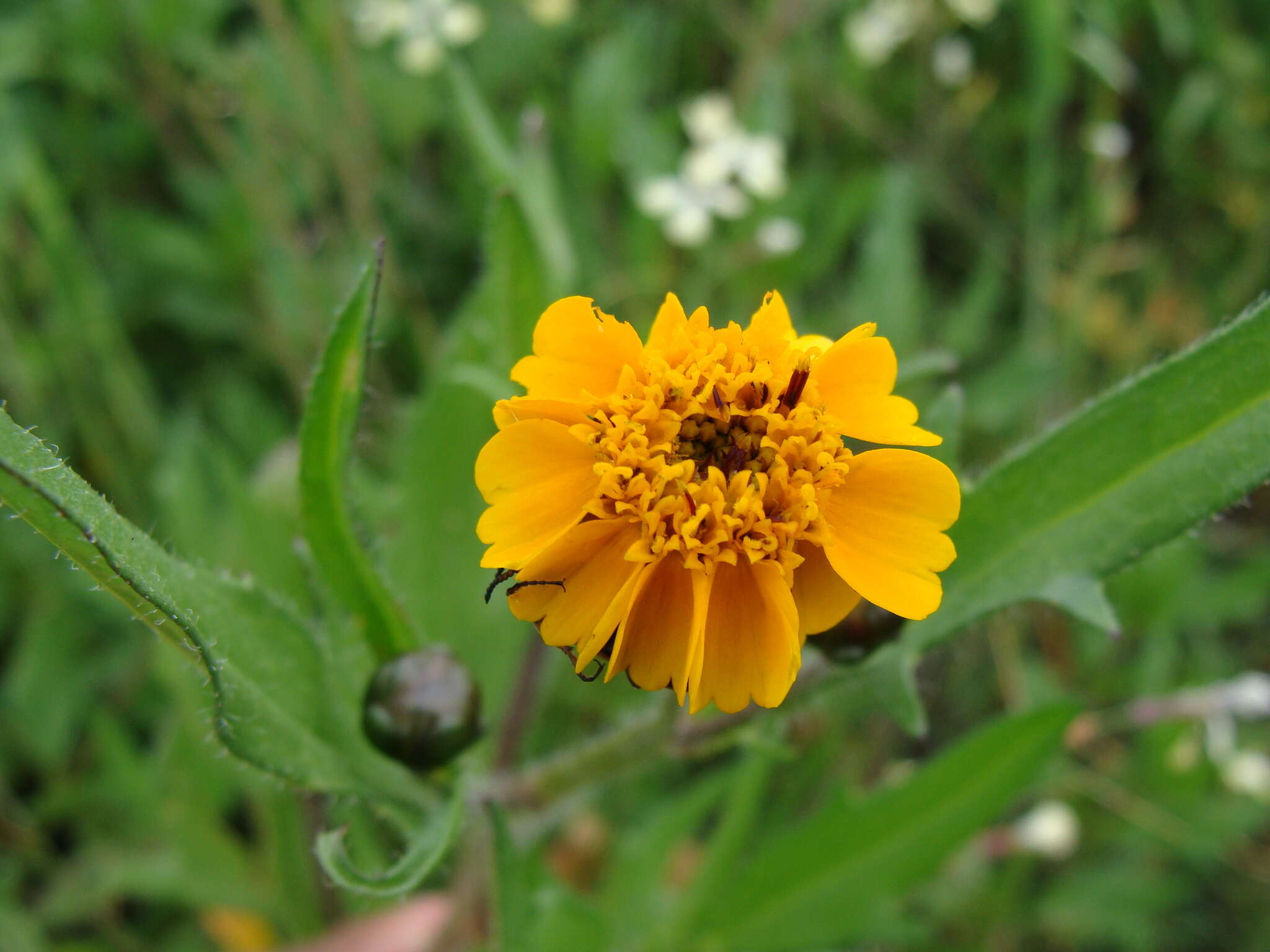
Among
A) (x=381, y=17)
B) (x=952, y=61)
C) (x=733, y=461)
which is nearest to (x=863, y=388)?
(x=733, y=461)

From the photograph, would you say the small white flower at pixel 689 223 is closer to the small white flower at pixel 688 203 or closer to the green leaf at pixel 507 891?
the small white flower at pixel 688 203

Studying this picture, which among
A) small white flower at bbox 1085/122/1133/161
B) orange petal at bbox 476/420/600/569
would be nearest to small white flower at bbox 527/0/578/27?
small white flower at bbox 1085/122/1133/161

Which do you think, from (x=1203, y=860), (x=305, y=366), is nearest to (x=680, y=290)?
(x=305, y=366)

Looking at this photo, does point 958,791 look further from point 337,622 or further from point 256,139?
point 256,139

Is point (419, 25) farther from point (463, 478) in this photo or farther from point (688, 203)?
point (463, 478)

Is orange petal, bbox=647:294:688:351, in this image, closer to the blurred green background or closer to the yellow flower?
the yellow flower

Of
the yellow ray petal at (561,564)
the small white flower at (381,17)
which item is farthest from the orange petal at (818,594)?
the small white flower at (381,17)
